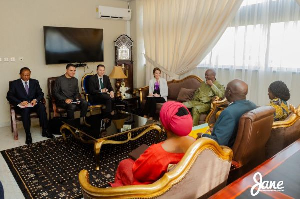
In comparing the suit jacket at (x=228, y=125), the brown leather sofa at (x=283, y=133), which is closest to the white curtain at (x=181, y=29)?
the brown leather sofa at (x=283, y=133)

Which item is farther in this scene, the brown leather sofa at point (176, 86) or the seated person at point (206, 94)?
the brown leather sofa at point (176, 86)

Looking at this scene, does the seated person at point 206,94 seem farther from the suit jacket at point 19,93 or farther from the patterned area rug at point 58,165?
the suit jacket at point 19,93

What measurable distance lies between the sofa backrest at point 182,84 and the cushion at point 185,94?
13cm

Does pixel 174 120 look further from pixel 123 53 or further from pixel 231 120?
pixel 123 53

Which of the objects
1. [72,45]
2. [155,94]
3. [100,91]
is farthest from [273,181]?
[72,45]

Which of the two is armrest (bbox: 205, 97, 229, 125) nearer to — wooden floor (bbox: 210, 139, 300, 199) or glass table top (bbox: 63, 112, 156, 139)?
glass table top (bbox: 63, 112, 156, 139)

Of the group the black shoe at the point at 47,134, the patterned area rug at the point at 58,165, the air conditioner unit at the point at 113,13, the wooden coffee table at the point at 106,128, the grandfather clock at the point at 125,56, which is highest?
the air conditioner unit at the point at 113,13

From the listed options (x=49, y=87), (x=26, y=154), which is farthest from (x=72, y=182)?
(x=49, y=87)

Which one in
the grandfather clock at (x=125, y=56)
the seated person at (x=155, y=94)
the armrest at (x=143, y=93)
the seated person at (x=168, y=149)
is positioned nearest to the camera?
the seated person at (x=168, y=149)

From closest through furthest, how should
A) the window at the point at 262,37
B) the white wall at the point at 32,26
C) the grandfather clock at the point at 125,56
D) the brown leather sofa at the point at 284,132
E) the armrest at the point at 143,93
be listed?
the brown leather sofa at the point at 284,132 < the window at the point at 262,37 < the white wall at the point at 32,26 < the armrest at the point at 143,93 < the grandfather clock at the point at 125,56

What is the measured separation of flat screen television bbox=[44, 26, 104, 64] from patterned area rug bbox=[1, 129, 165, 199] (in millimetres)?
2012

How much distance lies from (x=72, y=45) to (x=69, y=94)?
1.28 metres

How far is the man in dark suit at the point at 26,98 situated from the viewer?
157 inches

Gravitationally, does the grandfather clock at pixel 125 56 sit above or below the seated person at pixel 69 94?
above
